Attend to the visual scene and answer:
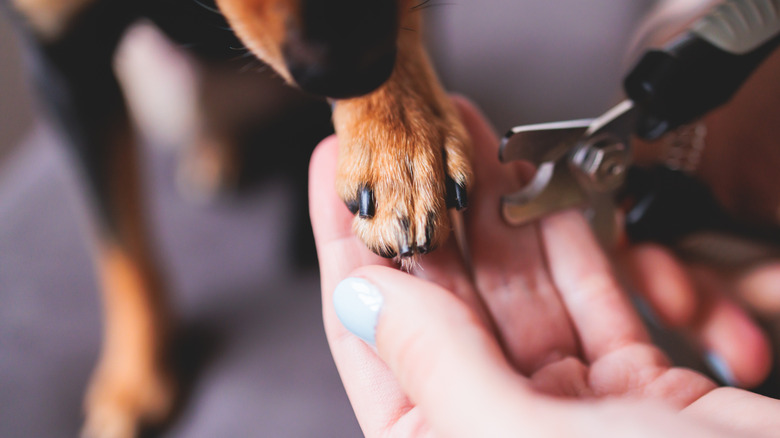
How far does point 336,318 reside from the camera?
Answer: 535 mm

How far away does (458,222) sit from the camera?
0.62 m

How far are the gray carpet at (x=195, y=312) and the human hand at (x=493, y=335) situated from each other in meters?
0.28

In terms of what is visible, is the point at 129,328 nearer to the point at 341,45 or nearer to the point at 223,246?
the point at 223,246

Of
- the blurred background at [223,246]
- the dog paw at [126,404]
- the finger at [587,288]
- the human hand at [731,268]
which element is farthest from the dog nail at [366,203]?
the dog paw at [126,404]

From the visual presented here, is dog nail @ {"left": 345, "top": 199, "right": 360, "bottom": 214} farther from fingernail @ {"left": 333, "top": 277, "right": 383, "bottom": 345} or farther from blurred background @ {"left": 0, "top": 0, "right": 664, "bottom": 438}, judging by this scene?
blurred background @ {"left": 0, "top": 0, "right": 664, "bottom": 438}

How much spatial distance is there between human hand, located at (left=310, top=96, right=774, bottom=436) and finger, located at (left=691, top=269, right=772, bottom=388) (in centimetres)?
22

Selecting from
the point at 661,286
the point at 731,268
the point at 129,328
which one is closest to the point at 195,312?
the point at 129,328

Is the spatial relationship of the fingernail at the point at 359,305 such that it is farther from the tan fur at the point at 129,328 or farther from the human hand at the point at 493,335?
the tan fur at the point at 129,328

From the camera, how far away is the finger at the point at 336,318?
50cm

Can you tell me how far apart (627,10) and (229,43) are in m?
1.23

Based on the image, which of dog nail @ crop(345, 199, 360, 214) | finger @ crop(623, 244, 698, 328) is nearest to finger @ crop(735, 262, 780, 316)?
finger @ crop(623, 244, 698, 328)

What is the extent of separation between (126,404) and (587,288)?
72cm

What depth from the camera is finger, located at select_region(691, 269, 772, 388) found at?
2.36ft

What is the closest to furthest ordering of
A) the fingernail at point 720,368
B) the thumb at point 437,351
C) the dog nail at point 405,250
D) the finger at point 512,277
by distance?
the thumb at point 437,351, the dog nail at point 405,250, the finger at point 512,277, the fingernail at point 720,368
